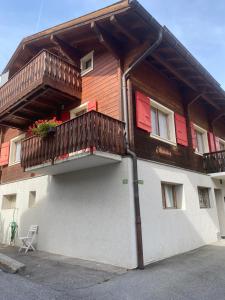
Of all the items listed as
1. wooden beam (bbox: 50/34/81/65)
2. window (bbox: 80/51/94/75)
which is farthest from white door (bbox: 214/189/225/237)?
wooden beam (bbox: 50/34/81/65)

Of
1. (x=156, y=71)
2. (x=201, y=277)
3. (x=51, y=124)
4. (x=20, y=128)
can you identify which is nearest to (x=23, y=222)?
(x=20, y=128)

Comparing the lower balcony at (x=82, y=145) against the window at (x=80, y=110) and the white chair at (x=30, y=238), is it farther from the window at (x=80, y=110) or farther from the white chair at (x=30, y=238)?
the white chair at (x=30, y=238)

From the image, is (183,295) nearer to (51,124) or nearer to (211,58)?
(51,124)

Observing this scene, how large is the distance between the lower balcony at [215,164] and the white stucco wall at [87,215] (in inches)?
236

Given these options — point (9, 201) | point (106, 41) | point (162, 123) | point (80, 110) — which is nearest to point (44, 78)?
point (80, 110)

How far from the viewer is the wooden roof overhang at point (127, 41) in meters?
7.94

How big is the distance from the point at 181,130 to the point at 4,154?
9.02m

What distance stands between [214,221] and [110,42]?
850cm

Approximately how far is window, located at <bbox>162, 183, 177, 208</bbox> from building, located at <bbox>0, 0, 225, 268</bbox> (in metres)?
0.04

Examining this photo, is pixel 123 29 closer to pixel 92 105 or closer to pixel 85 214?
pixel 92 105

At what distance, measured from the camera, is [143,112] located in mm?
8664

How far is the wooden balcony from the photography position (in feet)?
29.2

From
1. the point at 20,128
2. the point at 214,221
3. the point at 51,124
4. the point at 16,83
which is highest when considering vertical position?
the point at 16,83

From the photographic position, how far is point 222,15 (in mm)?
8008
